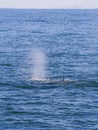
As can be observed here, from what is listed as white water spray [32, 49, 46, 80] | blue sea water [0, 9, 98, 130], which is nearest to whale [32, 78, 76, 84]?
blue sea water [0, 9, 98, 130]

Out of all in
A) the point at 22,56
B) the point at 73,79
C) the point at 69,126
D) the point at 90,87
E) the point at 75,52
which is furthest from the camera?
the point at 75,52

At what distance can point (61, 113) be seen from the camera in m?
41.8

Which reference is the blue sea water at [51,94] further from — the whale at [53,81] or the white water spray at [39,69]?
the whale at [53,81]

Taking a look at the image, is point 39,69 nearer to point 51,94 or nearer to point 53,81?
point 53,81

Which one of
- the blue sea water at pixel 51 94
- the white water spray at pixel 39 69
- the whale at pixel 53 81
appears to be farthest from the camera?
the white water spray at pixel 39 69

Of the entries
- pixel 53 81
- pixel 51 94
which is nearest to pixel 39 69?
pixel 53 81

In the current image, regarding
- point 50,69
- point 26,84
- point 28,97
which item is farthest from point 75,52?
point 28,97

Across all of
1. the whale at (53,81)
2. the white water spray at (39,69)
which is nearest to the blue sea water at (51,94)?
the white water spray at (39,69)

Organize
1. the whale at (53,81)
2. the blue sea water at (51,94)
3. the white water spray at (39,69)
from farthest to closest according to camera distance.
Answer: the white water spray at (39,69)
the whale at (53,81)
the blue sea water at (51,94)

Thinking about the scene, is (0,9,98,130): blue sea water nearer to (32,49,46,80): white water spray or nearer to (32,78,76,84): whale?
(32,49,46,80): white water spray

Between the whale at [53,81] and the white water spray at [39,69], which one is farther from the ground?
the white water spray at [39,69]

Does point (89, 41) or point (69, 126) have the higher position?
point (89, 41)

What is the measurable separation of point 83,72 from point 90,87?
31.8 feet

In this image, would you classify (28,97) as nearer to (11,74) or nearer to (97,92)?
(97,92)
